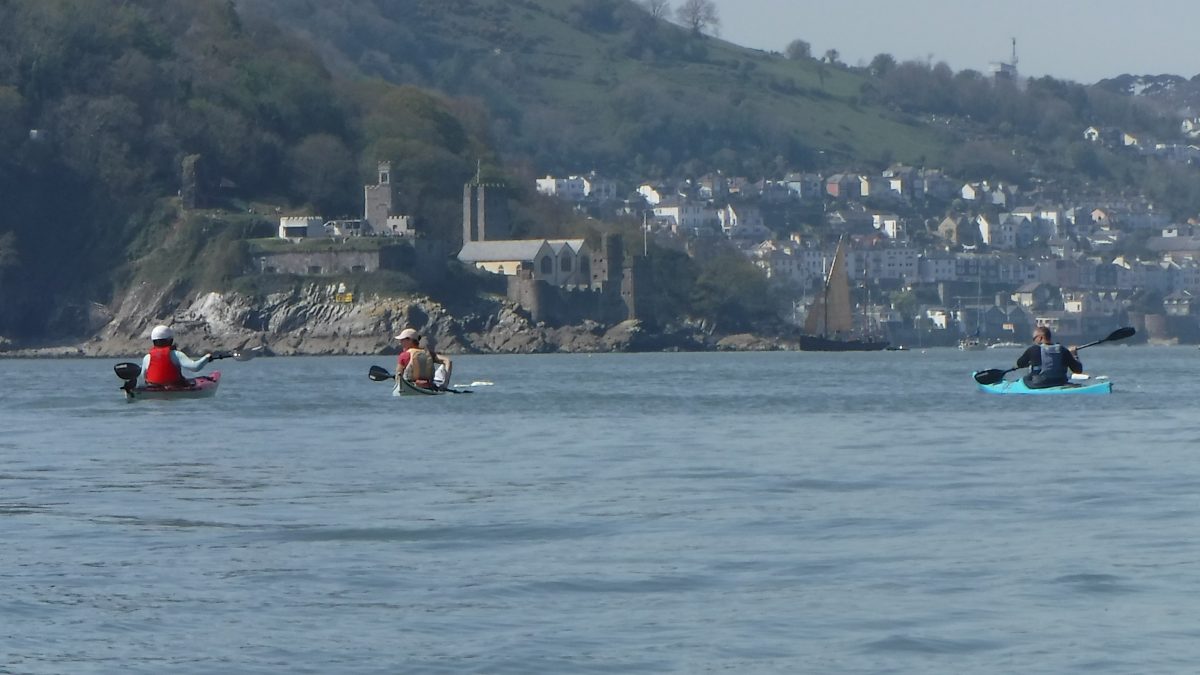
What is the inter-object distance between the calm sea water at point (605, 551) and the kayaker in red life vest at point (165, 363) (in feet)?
21.3

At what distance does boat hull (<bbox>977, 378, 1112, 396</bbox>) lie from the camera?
146 feet

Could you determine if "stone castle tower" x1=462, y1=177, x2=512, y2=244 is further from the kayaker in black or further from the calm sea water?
the calm sea water

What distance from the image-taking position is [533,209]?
6339 inches

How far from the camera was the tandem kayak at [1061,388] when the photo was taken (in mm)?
44344

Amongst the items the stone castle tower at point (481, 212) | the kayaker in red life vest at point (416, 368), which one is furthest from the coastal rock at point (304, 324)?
the kayaker in red life vest at point (416, 368)

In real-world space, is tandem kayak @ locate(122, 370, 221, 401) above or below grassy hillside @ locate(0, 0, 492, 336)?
below

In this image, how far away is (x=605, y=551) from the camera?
18984mm

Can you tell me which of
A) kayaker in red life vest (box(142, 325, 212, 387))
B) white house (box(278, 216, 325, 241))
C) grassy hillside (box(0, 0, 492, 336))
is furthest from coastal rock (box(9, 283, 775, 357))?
kayaker in red life vest (box(142, 325, 212, 387))

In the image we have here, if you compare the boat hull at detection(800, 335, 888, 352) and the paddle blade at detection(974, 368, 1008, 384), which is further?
the boat hull at detection(800, 335, 888, 352)

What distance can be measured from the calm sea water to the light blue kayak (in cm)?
903

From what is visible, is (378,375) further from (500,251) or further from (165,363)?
(500,251)

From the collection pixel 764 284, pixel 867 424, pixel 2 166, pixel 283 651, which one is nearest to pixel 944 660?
pixel 283 651

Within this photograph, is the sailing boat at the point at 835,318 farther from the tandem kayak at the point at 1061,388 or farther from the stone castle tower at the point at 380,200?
the tandem kayak at the point at 1061,388

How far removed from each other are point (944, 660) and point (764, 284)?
144302 mm
